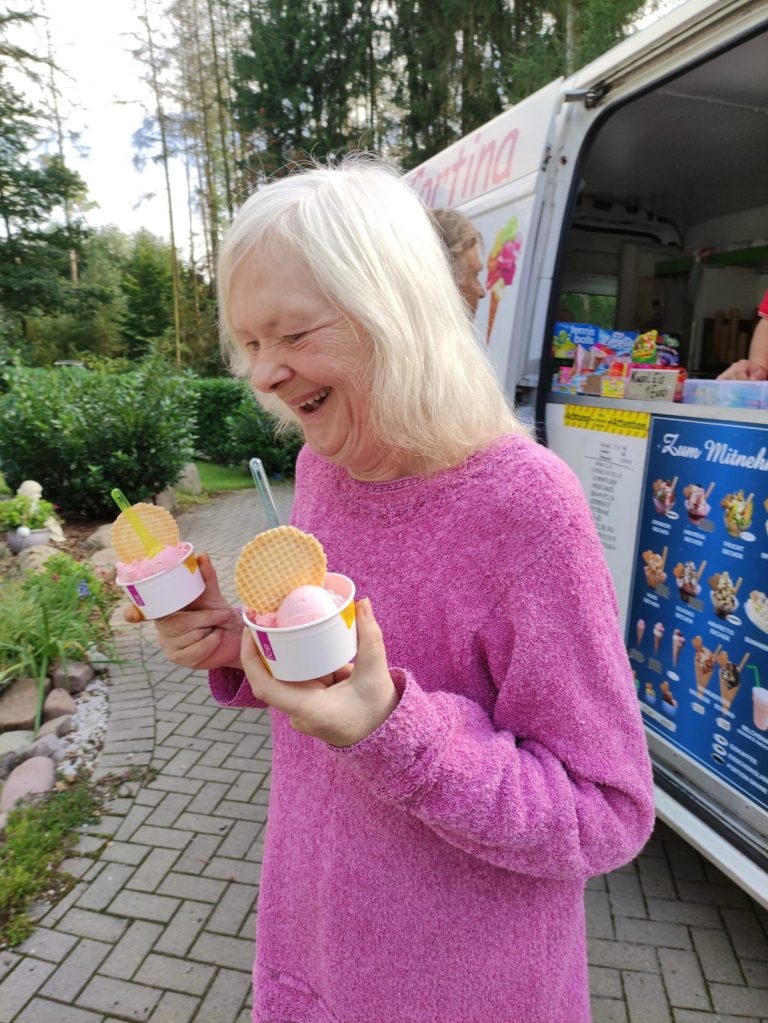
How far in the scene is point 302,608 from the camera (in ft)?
2.52

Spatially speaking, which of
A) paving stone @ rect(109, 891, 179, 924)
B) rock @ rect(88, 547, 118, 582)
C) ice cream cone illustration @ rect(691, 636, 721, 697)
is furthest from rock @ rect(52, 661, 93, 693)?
ice cream cone illustration @ rect(691, 636, 721, 697)

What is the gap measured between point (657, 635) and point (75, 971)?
2.23m

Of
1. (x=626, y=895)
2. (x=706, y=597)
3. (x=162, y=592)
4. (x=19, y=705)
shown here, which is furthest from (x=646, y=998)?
(x=19, y=705)

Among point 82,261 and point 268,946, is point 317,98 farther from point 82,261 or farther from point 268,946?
point 268,946

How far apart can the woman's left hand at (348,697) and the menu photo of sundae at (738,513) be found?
1530 millimetres

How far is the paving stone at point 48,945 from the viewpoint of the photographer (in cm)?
A: 230

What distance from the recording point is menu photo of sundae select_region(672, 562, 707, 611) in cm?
211

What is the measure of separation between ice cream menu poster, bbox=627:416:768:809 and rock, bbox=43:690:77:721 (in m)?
2.93

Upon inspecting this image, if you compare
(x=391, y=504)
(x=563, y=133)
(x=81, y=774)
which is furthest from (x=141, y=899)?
(x=563, y=133)

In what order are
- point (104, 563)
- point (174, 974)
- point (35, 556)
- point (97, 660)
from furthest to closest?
point (104, 563) → point (35, 556) → point (97, 660) → point (174, 974)

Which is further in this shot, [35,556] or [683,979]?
[35,556]

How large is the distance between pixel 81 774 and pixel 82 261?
2536 centimetres

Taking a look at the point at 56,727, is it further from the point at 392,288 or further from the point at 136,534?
the point at 392,288

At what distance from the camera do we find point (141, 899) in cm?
253
